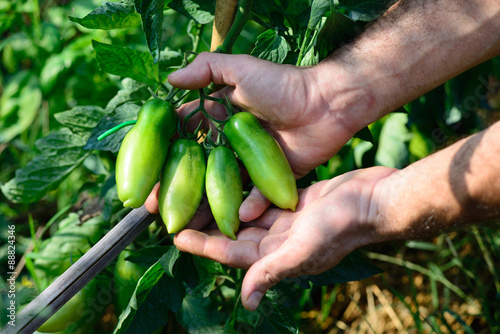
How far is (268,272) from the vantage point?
39.2 inches

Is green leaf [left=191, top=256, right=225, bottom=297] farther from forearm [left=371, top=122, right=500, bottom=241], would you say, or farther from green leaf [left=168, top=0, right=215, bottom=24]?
green leaf [left=168, top=0, right=215, bottom=24]

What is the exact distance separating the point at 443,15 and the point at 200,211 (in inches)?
36.0

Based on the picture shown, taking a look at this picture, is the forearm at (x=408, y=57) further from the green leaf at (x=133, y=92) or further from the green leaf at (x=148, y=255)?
the green leaf at (x=148, y=255)

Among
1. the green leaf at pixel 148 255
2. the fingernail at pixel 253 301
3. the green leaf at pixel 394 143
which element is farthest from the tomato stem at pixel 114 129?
the green leaf at pixel 394 143

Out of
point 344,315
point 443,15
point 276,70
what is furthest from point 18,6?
point 344,315

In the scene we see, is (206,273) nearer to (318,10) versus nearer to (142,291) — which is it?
(142,291)

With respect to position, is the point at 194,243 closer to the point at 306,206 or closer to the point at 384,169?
the point at 306,206

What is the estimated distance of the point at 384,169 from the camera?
46.3 inches

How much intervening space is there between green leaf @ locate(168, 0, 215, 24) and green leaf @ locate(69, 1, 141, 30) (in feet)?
0.41

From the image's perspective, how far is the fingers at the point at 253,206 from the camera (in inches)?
44.4

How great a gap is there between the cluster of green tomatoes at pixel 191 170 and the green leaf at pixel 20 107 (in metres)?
1.36

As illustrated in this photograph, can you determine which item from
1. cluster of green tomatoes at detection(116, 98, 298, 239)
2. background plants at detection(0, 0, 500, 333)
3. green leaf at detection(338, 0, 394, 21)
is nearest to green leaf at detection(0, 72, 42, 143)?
background plants at detection(0, 0, 500, 333)

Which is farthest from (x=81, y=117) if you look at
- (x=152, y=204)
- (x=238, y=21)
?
(x=238, y=21)

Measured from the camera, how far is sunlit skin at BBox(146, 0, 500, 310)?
101cm
